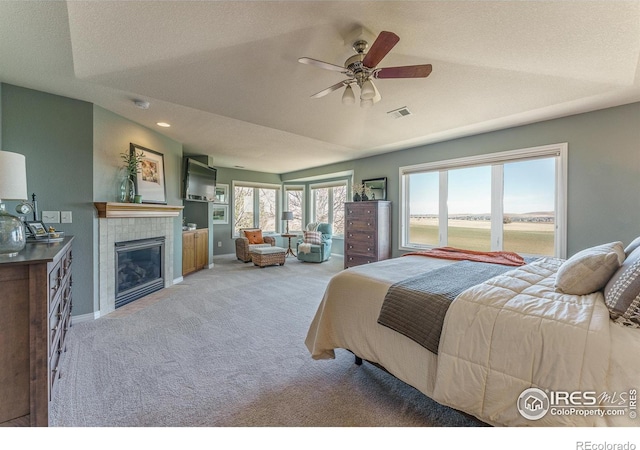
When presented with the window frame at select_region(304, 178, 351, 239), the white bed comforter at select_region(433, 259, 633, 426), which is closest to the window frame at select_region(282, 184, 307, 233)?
the window frame at select_region(304, 178, 351, 239)

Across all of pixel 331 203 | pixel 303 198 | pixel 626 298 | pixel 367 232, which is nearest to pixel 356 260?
pixel 367 232

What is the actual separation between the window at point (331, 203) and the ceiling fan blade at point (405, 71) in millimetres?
5077

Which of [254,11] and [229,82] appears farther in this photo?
[229,82]

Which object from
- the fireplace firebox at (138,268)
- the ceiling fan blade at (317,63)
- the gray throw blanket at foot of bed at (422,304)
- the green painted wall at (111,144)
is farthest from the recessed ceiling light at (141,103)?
the gray throw blanket at foot of bed at (422,304)

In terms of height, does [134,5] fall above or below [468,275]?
above

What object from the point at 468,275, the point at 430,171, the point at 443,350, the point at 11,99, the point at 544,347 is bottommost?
the point at 443,350

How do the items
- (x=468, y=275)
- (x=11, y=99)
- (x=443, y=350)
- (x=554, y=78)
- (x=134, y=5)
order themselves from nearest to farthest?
(x=443, y=350)
(x=134, y=5)
(x=468, y=275)
(x=554, y=78)
(x=11, y=99)

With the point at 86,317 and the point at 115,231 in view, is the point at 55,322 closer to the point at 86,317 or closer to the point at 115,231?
the point at 86,317

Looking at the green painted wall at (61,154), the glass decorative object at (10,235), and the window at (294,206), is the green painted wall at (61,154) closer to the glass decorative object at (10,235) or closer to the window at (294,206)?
the glass decorative object at (10,235)

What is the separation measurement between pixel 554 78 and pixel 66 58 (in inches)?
162

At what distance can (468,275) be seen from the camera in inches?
73.5

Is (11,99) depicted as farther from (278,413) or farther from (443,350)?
(443,350)

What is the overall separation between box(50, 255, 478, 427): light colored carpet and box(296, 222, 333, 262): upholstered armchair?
122 inches

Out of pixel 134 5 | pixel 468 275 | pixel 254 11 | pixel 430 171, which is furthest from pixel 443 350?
pixel 430 171
